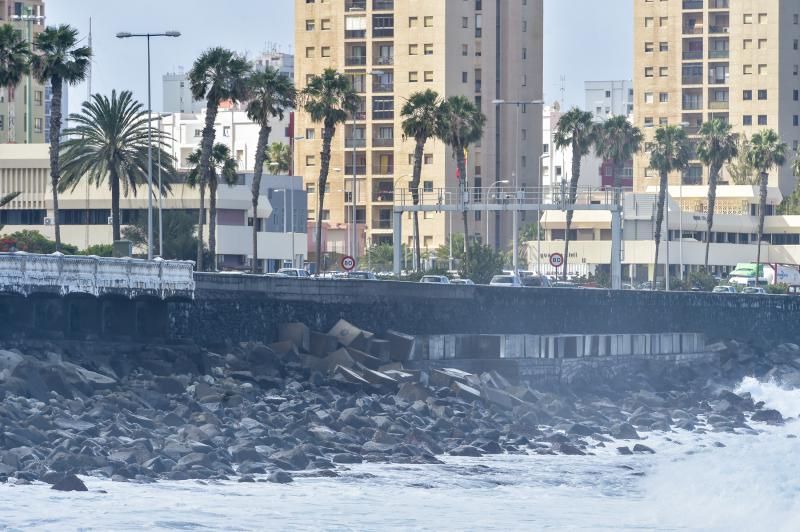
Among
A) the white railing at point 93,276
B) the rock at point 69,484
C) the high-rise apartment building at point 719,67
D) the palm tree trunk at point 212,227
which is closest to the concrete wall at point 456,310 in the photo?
the white railing at point 93,276

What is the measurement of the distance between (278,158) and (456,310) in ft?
269

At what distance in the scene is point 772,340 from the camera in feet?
263

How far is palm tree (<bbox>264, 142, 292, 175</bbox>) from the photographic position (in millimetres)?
141125

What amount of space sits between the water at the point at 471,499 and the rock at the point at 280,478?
1.32ft

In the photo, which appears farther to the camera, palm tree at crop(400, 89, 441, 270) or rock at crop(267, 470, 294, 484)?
palm tree at crop(400, 89, 441, 270)

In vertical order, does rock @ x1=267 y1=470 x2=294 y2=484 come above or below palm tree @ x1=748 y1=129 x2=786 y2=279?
below

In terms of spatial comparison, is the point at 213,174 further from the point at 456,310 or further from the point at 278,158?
the point at 278,158

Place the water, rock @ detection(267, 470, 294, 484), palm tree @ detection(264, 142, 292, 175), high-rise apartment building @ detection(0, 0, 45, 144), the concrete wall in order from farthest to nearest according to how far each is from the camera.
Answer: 1. high-rise apartment building @ detection(0, 0, 45, 144)
2. palm tree @ detection(264, 142, 292, 175)
3. the concrete wall
4. rock @ detection(267, 470, 294, 484)
5. the water

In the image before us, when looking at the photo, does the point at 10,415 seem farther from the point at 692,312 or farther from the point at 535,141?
the point at 535,141

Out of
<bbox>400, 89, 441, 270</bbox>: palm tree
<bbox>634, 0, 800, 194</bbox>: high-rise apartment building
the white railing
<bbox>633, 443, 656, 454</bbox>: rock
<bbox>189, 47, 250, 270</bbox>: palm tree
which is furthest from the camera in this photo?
<bbox>634, 0, 800, 194</bbox>: high-rise apartment building

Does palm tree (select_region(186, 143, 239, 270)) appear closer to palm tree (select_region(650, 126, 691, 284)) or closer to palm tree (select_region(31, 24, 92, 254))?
palm tree (select_region(31, 24, 92, 254))

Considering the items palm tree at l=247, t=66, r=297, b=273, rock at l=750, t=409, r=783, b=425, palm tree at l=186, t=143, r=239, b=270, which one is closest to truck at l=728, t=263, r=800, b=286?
palm tree at l=186, t=143, r=239, b=270

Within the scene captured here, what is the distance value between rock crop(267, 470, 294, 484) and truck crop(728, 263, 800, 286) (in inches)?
3354

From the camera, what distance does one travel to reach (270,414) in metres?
45.3
